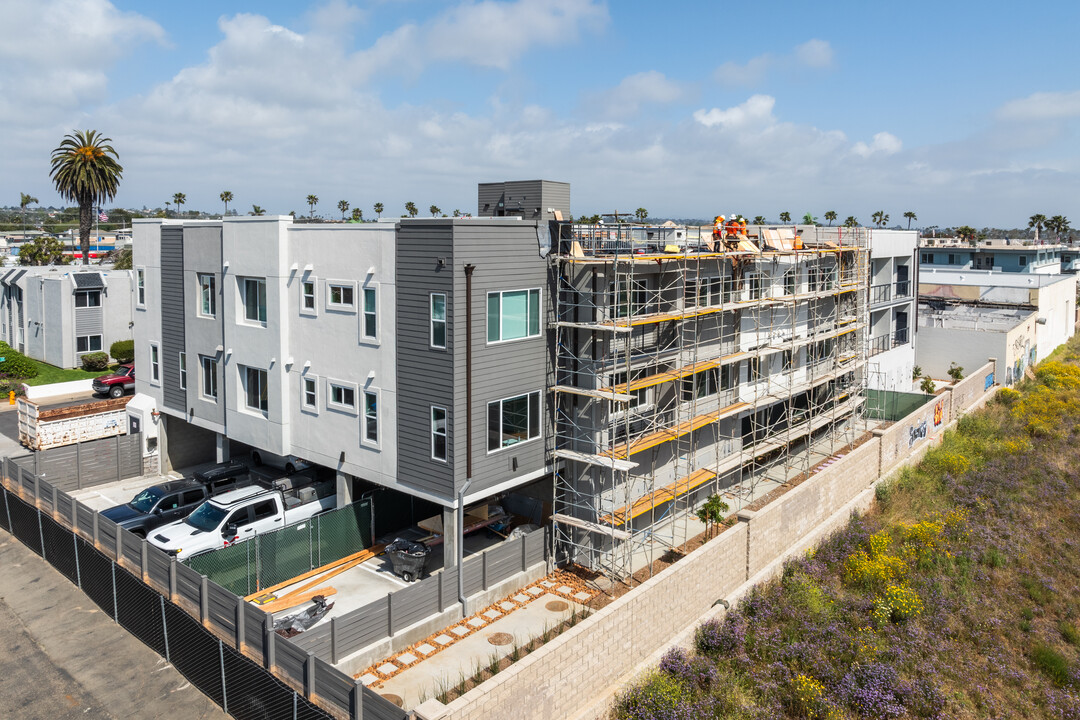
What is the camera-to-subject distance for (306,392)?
80.3 ft

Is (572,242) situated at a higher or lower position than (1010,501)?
higher

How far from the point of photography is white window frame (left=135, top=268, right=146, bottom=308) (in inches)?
1221

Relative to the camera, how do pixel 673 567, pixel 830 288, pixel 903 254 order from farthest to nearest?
pixel 903 254
pixel 830 288
pixel 673 567

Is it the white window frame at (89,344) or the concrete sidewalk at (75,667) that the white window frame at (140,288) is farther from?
the white window frame at (89,344)

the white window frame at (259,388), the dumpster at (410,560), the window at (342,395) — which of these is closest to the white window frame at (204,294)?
the white window frame at (259,388)

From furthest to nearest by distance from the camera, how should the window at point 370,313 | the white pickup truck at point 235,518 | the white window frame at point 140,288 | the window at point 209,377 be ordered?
the white window frame at point 140,288, the window at point 209,377, the window at point 370,313, the white pickup truck at point 235,518

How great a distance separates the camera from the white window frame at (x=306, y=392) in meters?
24.1

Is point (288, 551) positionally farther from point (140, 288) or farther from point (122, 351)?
point (122, 351)

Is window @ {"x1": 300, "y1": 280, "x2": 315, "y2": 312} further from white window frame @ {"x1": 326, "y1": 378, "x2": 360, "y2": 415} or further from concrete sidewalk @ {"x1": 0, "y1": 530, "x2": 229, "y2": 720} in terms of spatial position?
concrete sidewalk @ {"x1": 0, "y1": 530, "x2": 229, "y2": 720}

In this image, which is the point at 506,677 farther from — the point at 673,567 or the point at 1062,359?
the point at 1062,359

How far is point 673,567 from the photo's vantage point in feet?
62.7

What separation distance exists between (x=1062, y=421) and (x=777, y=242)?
73.2ft

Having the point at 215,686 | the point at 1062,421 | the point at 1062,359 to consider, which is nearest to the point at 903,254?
the point at 1062,421

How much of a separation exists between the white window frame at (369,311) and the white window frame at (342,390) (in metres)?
1.63
